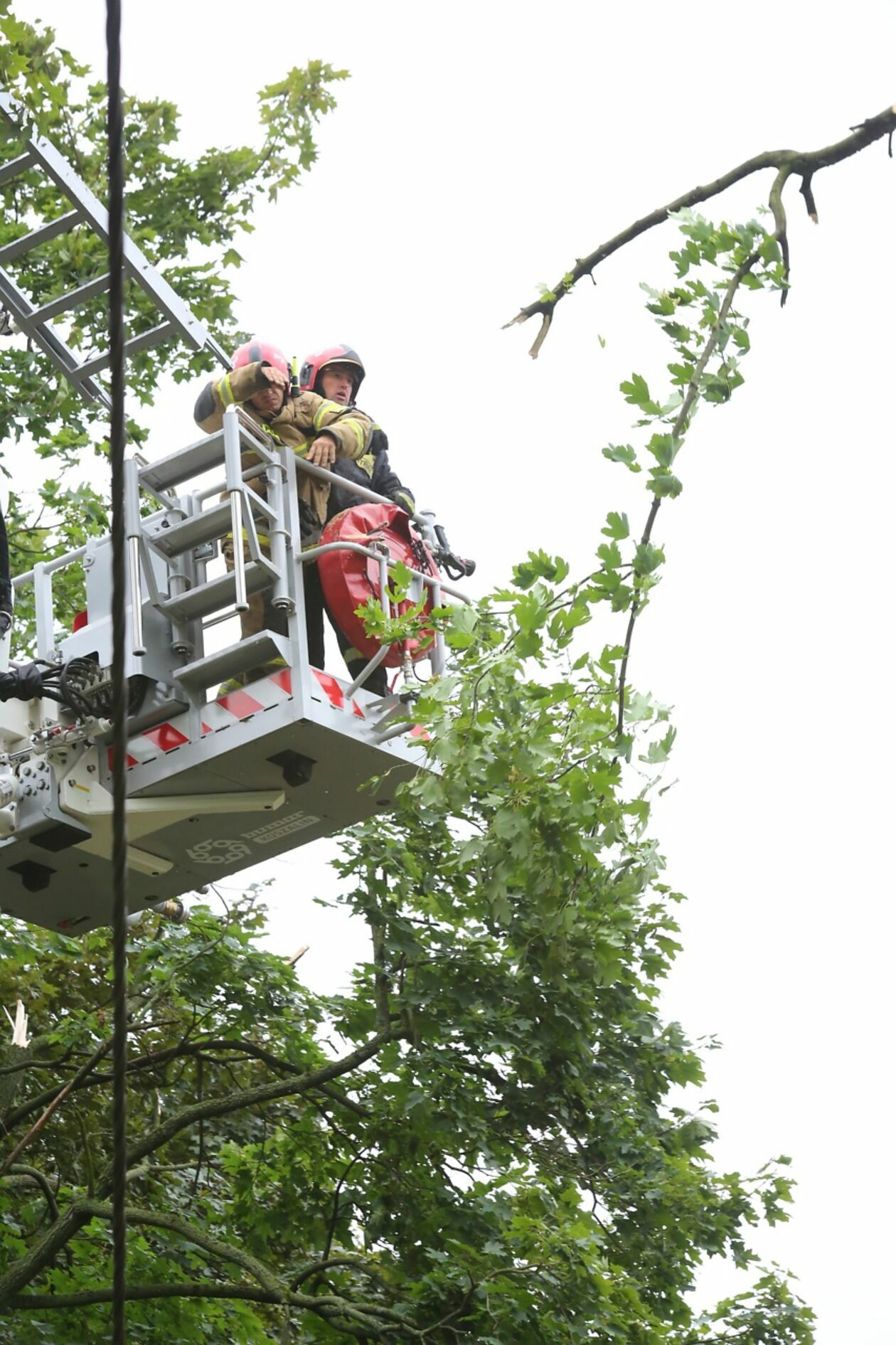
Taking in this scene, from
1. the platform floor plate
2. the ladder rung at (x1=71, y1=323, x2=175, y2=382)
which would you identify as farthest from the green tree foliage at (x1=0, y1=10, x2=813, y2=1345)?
the ladder rung at (x1=71, y1=323, x2=175, y2=382)

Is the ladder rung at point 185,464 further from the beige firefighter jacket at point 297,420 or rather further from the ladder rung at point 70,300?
the ladder rung at point 70,300

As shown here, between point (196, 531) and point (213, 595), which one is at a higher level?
point (196, 531)

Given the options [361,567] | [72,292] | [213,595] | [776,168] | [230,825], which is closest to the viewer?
[776,168]

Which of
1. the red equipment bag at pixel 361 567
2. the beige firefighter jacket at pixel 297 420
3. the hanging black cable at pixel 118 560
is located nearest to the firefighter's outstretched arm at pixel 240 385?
the beige firefighter jacket at pixel 297 420

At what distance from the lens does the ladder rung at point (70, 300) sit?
9000 mm

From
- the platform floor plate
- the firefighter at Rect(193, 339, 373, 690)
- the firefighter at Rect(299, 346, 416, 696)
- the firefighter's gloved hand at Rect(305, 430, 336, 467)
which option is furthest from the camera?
the firefighter at Rect(299, 346, 416, 696)

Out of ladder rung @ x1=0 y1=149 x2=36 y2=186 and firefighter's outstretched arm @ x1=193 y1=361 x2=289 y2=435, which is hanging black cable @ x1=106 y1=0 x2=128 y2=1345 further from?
ladder rung @ x1=0 y1=149 x2=36 y2=186

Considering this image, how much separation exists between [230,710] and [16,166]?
302cm

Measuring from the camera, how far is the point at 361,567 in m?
8.08

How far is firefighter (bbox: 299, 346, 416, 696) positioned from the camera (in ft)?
28.0

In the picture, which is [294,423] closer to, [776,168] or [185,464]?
[185,464]

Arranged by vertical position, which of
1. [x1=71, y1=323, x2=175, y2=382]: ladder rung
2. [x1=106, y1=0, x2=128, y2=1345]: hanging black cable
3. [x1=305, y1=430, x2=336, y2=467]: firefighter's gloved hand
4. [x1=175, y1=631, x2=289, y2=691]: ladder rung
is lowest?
[x1=106, y1=0, x2=128, y2=1345]: hanging black cable

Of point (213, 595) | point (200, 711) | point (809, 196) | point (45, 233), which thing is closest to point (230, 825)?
point (200, 711)

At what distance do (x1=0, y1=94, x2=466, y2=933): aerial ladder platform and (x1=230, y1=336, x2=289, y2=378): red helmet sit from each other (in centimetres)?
38
